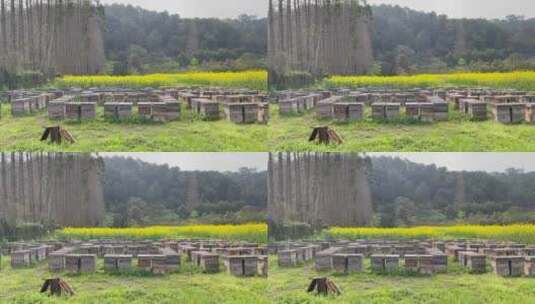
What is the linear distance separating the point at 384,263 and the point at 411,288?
0.28 m

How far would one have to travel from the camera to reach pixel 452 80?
5883 millimetres

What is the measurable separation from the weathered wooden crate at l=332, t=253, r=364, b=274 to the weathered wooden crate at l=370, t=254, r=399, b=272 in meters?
0.10

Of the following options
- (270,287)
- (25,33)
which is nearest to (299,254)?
(270,287)

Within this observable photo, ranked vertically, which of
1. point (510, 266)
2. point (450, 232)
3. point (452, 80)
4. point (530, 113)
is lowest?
point (510, 266)

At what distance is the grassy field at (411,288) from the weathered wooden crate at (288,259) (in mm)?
39

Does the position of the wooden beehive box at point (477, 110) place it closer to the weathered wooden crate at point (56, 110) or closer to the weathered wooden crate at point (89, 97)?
the weathered wooden crate at point (89, 97)

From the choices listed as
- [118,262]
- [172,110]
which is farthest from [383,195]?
[118,262]

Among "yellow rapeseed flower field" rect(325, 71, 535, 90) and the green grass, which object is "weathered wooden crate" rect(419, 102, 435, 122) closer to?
the green grass

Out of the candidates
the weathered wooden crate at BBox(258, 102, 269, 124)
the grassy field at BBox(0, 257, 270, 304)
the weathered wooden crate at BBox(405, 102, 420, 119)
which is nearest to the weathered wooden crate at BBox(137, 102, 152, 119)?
the weathered wooden crate at BBox(258, 102, 269, 124)

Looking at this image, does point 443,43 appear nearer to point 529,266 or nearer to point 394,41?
point 394,41

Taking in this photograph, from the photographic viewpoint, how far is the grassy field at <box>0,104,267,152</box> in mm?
5660

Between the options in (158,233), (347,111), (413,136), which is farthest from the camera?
(158,233)

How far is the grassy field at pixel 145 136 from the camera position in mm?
5660

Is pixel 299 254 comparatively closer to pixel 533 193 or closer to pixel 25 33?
pixel 533 193
